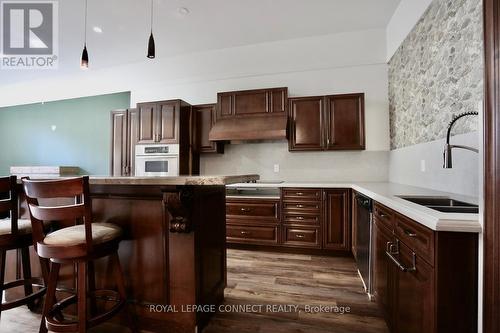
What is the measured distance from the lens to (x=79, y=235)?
1.31m

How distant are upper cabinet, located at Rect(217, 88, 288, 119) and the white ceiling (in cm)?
93

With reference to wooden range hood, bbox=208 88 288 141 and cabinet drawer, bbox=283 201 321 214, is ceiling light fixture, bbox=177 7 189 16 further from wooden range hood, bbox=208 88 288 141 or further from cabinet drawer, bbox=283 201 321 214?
cabinet drawer, bbox=283 201 321 214

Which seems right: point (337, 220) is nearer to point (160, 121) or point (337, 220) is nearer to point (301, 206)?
point (301, 206)

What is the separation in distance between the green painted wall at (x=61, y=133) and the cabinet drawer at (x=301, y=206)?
3.98 m

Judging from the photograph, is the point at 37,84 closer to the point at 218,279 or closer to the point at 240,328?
the point at 218,279

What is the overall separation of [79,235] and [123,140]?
128 inches

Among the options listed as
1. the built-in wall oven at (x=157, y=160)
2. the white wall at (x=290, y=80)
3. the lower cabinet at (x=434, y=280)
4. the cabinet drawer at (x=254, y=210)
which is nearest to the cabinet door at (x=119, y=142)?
the built-in wall oven at (x=157, y=160)

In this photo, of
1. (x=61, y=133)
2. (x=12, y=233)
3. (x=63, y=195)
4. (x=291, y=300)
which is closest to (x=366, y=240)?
(x=291, y=300)

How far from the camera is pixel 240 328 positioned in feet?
5.53

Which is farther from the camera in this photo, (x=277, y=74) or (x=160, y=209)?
(x=277, y=74)

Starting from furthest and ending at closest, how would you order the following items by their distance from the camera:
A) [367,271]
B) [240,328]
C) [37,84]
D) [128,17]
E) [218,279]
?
[37,84], [128,17], [367,271], [218,279], [240,328]

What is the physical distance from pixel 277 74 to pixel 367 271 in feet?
10.4

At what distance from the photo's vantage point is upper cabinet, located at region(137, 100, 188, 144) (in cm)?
379

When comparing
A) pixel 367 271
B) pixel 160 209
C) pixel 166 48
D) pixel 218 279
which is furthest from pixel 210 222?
pixel 166 48
